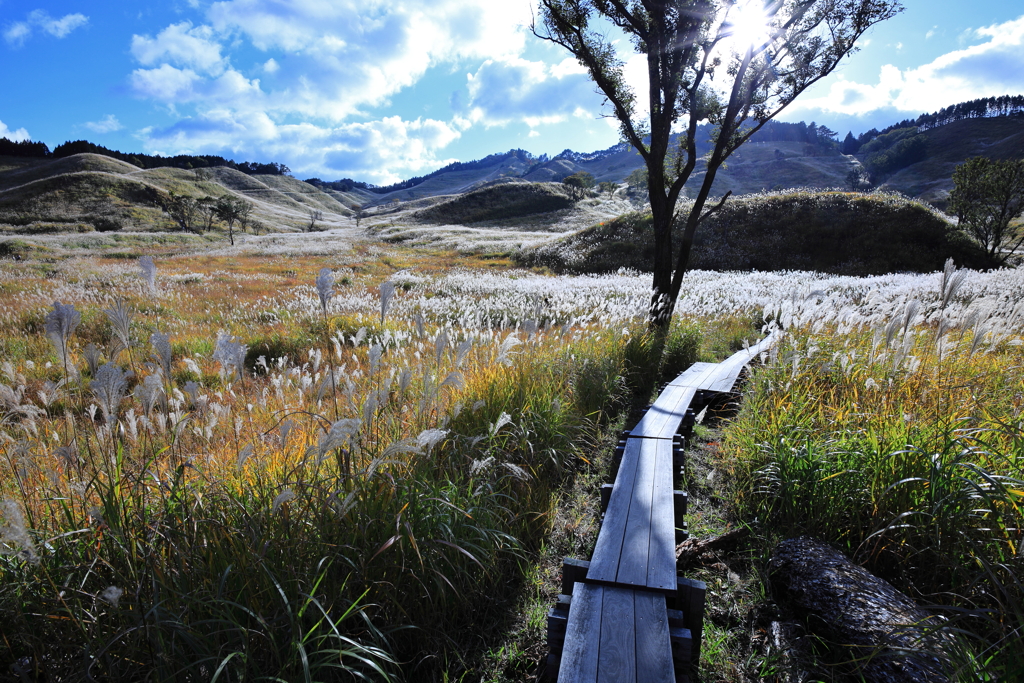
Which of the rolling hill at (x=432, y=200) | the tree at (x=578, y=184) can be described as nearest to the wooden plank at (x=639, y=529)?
the rolling hill at (x=432, y=200)

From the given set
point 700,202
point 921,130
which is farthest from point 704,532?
point 921,130

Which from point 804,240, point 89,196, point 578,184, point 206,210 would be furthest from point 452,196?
point 804,240

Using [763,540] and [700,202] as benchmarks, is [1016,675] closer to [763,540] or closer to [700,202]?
[763,540]

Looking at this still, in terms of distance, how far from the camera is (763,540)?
10.9 feet

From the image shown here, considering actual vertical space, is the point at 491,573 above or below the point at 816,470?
below

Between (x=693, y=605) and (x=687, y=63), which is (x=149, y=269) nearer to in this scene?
(x=693, y=605)

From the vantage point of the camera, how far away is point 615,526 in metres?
2.99

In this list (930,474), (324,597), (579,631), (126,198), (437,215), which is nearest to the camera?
(324,597)

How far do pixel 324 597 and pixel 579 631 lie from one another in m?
1.20

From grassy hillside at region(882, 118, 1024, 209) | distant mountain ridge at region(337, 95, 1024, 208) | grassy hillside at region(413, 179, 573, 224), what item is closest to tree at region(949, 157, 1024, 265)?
grassy hillside at region(413, 179, 573, 224)

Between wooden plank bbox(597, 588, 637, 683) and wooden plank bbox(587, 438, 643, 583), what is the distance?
12 cm

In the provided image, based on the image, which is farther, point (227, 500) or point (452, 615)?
point (452, 615)

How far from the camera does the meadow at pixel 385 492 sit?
1786mm

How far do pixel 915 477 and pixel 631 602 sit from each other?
166cm
